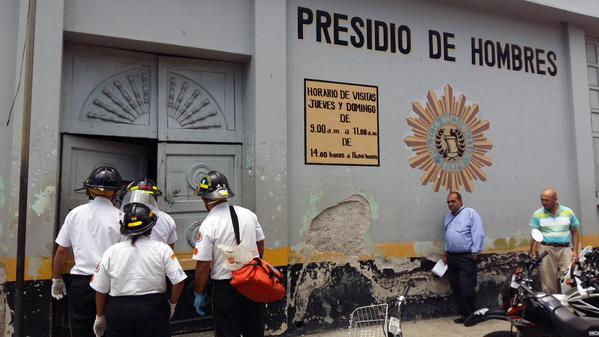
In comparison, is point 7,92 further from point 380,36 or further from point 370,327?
point 380,36

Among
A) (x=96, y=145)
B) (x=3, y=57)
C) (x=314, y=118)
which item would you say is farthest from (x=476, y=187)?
(x=3, y=57)

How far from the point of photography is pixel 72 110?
492 cm

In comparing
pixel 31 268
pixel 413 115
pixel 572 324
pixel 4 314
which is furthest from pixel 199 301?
pixel 413 115

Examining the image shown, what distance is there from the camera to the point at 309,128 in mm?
5754

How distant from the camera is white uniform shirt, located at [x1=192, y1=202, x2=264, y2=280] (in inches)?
145

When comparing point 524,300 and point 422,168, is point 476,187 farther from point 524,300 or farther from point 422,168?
point 524,300

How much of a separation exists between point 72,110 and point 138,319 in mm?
2825

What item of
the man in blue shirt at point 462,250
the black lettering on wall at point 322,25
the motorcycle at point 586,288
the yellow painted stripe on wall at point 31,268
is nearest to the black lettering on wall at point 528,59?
the man in blue shirt at point 462,250

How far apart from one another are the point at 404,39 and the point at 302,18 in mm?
1582

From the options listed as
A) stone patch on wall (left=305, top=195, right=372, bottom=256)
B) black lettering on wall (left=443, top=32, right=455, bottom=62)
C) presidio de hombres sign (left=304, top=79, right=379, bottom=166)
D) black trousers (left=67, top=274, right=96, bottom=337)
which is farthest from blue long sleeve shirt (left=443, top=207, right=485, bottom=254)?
black trousers (left=67, top=274, right=96, bottom=337)

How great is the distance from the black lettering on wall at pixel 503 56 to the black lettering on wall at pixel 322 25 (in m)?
2.96

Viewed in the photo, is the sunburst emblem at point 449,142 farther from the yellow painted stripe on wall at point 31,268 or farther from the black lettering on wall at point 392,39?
the yellow painted stripe on wall at point 31,268

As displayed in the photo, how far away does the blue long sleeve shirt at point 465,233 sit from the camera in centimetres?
604

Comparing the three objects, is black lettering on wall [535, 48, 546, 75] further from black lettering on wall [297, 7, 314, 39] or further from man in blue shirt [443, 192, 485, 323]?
black lettering on wall [297, 7, 314, 39]
